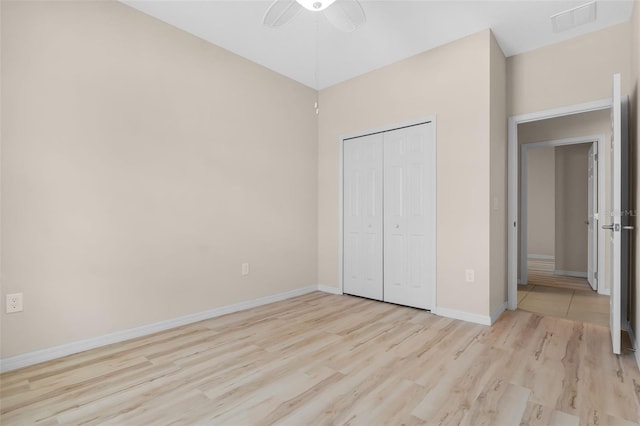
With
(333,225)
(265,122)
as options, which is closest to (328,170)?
(333,225)

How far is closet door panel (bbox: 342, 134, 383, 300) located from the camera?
388cm

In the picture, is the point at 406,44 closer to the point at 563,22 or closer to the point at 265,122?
the point at 563,22

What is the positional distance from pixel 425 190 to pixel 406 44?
152 centimetres

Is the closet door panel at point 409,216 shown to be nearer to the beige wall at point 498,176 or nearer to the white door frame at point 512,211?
the beige wall at point 498,176

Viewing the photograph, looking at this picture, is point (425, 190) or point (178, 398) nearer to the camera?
point (178, 398)

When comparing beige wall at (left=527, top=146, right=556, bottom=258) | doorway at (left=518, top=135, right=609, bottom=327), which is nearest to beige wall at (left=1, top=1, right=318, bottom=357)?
doorway at (left=518, top=135, right=609, bottom=327)

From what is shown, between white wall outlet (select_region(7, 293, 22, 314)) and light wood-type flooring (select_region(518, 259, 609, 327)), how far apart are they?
448 centimetres

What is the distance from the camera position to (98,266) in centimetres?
251

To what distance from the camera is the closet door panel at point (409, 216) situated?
11.2 feet

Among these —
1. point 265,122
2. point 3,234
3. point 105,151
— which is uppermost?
point 265,122

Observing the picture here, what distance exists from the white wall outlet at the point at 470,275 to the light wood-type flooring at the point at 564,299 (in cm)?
94

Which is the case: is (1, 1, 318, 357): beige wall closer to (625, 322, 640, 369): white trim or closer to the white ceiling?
the white ceiling

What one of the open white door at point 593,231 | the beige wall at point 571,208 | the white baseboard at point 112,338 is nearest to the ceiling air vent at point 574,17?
the open white door at point 593,231

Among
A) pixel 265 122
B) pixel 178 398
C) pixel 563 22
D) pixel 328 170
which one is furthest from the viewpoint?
pixel 328 170
